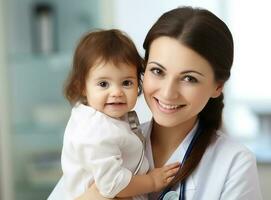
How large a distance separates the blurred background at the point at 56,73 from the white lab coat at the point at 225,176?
1.12m

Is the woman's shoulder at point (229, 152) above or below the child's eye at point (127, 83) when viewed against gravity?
below

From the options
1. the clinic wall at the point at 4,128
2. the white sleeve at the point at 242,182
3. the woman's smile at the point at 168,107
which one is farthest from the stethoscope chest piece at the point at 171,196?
the clinic wall at the point at 4,128

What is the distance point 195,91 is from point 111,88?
246 mm

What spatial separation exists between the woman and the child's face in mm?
83

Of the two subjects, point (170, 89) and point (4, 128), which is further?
point (4, 128)

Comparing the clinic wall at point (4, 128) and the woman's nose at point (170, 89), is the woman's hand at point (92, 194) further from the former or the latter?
the clinic wall at point (4, 128)

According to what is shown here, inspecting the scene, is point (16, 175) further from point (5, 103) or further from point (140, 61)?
point (140, 61)

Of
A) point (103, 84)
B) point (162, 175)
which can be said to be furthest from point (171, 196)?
point (103, 84)

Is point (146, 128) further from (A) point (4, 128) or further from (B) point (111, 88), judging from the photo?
(A) point (4, 128)

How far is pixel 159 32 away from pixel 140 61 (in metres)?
0.10

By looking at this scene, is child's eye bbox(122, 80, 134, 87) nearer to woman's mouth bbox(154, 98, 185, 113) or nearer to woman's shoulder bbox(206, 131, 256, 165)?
woman's mouth bbox(154, 98, 185, 113)

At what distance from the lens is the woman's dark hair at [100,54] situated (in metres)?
1.28

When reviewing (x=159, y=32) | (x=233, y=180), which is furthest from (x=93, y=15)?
(x=233, y=180)

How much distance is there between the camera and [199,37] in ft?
4.25
